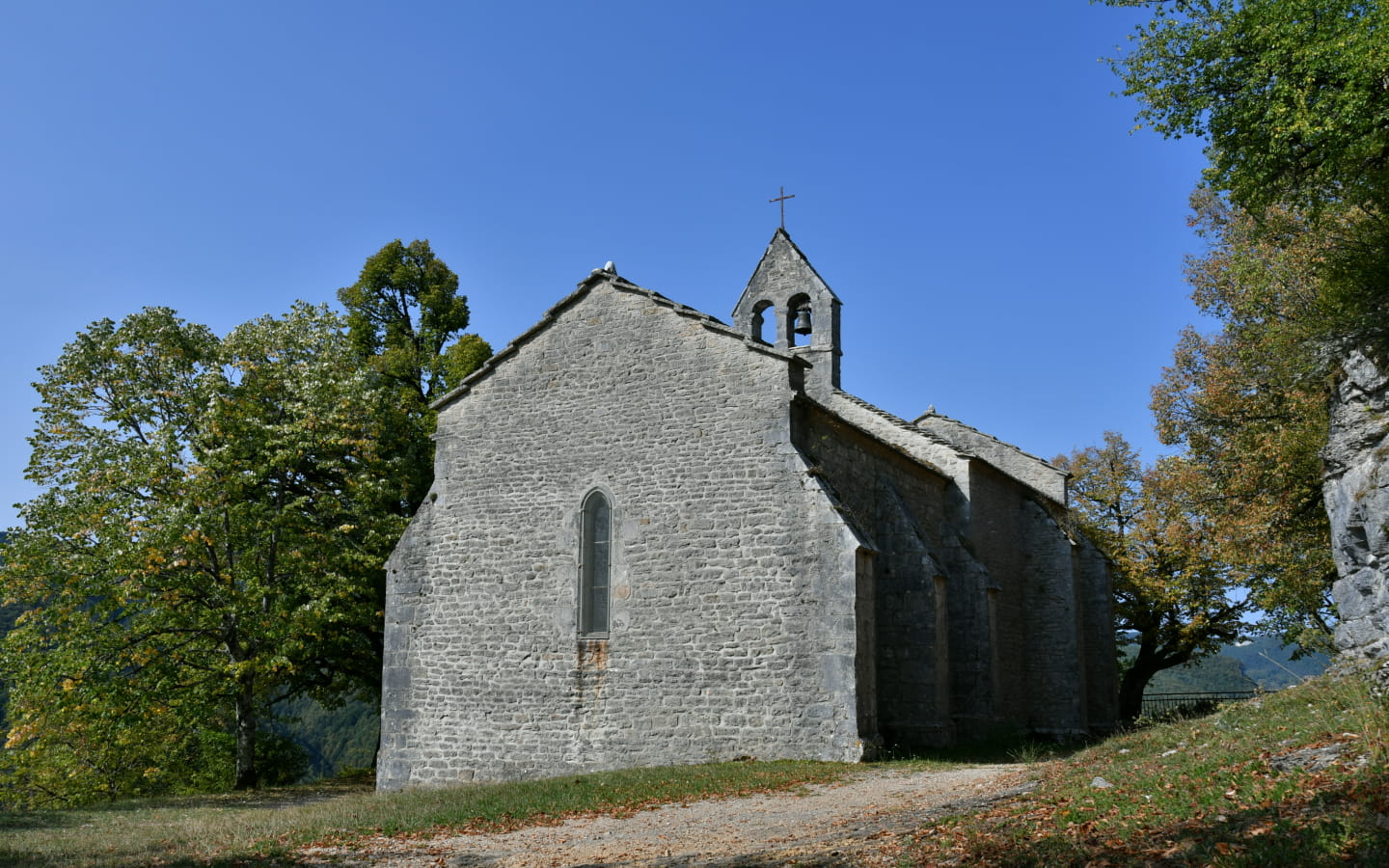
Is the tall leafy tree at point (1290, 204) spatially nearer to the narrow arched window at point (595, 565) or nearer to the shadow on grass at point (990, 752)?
the shadow on grass at point (990, 752)

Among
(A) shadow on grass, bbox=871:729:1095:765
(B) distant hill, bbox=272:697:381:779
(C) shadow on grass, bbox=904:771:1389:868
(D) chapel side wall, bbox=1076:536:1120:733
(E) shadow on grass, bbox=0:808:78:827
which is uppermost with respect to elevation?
(D) chapel side wall, bbox=1076:536:1120:733

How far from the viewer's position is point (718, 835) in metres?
9.63

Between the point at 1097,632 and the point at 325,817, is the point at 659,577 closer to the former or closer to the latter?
the point at 325,817

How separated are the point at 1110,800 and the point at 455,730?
12.6 metres

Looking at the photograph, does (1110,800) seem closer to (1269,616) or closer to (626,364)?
(626,364)

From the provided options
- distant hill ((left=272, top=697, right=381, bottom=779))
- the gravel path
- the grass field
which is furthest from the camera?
distant hill ((left=272, top=697, right=381, bottom=779))

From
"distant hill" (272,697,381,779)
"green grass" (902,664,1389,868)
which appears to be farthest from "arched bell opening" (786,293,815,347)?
"distant hill" (272,697,381,779)

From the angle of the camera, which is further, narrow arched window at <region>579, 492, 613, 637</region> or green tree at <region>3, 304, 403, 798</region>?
green tree at <region>3, 304, 403, 798</region>

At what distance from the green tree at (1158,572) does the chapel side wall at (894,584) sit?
9106 mm

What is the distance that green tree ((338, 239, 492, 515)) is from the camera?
27.7 meters

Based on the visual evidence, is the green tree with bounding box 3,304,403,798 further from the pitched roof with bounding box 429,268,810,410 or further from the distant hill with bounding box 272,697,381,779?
the distant hill with bounding box 272,697,381,779

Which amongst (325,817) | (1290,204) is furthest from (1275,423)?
(325,817)

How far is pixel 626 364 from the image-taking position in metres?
18.4

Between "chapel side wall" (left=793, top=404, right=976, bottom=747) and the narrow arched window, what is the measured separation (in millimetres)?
3820
